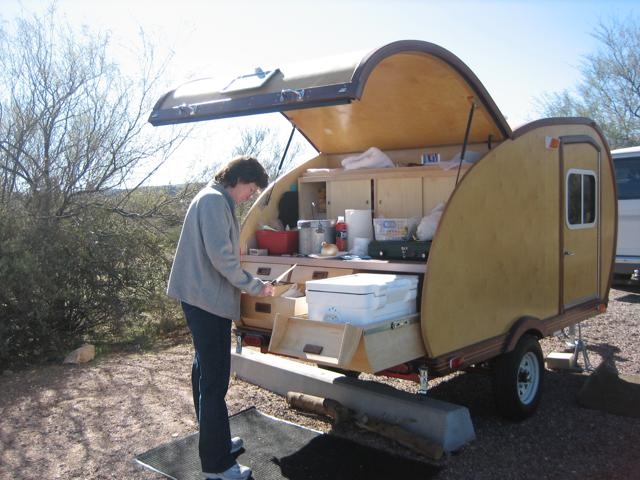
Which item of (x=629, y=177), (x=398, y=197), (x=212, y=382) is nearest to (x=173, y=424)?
(x=212, y=382)

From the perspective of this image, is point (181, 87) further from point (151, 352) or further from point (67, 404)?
point (151, 352)

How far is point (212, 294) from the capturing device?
370 centimetres

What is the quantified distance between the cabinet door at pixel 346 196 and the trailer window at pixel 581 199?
171cm

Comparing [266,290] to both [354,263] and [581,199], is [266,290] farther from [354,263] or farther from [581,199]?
[581,199]

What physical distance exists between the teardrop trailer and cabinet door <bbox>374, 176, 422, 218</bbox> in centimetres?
1

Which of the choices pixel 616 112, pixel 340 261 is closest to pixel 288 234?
pixel 340 261

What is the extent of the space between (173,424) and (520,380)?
2.65 m

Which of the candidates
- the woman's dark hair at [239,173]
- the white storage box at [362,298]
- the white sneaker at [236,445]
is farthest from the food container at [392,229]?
the white sneaker at [236,445]

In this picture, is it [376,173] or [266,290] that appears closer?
[266,290]

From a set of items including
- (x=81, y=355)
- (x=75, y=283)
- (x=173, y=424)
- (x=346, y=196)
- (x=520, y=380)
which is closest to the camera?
(x=173, y=424)

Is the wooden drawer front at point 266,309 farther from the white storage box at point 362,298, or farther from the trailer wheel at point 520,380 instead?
the trailer wheel at point 520,380

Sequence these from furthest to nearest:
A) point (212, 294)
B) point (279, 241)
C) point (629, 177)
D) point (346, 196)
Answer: point (629, 177) < point (346, 196) < point (279, 241) < point (212, 294)

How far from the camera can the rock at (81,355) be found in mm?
6500

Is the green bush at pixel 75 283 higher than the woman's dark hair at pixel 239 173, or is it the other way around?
the woman's dark hair at pixel 239 173
